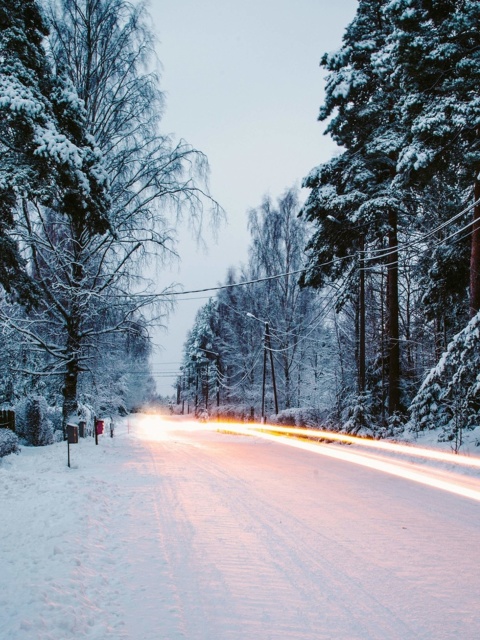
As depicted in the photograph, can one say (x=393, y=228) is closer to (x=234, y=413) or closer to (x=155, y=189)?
(x=155, y=189)

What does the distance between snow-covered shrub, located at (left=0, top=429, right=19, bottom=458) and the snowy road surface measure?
3391 millimetres

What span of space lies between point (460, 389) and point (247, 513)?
854 cm

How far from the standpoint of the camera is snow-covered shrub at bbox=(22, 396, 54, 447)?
48.1ft

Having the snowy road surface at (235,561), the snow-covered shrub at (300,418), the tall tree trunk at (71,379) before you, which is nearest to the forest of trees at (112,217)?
the tall tree trunk at (71,379)

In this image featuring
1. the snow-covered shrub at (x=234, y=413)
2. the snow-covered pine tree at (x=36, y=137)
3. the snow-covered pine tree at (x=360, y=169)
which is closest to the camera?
the snow-covered pine tree at (x=36, y=137)

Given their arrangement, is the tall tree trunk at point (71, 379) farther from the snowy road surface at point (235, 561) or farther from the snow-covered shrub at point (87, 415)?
the snowy road surface at point (235, 561)

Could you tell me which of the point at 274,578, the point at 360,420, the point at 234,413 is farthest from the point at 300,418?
the point at 274,578

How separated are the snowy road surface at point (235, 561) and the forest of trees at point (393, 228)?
5924mm

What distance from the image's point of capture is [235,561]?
4422 mm

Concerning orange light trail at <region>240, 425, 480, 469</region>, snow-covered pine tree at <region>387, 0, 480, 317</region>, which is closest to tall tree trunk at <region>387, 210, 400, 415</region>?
orange light trail at <region>240, 425, 480, 469</region>

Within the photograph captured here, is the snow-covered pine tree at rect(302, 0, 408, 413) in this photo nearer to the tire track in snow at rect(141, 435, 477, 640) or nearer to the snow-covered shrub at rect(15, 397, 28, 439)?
the snow-covered shrub at rect(15, 397, 28, 439)

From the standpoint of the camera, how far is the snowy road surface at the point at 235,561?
10.5 feet

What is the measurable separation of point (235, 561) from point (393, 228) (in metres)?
16.3

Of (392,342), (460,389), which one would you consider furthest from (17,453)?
(392,342)
